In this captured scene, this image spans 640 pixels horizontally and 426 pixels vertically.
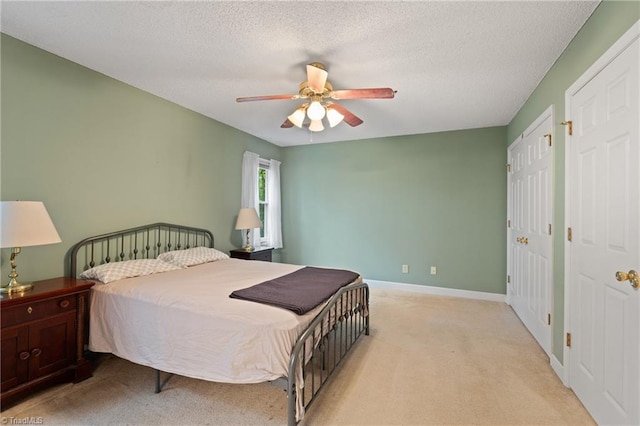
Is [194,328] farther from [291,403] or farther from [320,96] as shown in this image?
[320,96]

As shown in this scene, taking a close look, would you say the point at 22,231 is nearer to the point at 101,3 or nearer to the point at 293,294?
the point at 101,3

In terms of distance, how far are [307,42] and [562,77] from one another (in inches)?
77.8

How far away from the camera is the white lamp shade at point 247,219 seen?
408cm

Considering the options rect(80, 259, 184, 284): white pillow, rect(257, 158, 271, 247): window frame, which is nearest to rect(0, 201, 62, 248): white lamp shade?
rect(80, 259, 184, 284): white pillow

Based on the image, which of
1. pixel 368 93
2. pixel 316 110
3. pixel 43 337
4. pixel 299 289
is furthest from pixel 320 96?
pixel 43 337

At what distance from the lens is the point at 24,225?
1860 mm

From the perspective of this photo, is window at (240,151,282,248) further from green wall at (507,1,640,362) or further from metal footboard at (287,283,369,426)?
green wall at (507,1,640,362)

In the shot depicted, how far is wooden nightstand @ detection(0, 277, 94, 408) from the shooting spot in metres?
1.81

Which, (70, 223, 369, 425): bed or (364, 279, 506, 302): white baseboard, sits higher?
(70, 223, 369, 425): bed

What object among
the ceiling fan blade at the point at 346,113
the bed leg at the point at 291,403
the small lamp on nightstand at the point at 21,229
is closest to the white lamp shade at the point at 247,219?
the ceiling fan blade at the point at 346,113

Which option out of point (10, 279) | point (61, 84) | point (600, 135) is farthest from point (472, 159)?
point (10, 279)

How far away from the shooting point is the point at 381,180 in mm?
4836

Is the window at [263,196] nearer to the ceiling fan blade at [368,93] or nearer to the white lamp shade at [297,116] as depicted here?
the white lamp shade at [297,116]

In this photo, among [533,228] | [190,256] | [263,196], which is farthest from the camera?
[263,196]
